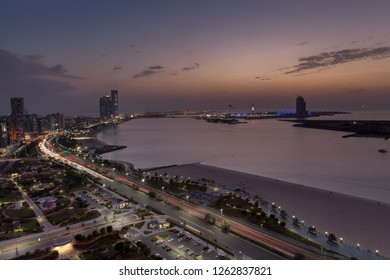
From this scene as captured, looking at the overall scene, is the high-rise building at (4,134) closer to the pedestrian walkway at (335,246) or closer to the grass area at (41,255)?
the grass area at (41,255)

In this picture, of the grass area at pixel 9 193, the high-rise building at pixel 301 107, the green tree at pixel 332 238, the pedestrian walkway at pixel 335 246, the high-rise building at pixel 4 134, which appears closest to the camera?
the pedestrian walkway at pixel 335 246

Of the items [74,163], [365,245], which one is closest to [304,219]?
[365,245]

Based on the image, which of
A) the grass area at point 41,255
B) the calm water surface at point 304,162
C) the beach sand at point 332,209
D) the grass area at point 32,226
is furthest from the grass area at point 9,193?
the beach sand at point 332,209

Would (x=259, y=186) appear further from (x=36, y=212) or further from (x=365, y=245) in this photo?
(x=36, y=212)

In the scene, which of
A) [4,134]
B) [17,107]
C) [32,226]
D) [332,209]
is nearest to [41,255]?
[32,226]

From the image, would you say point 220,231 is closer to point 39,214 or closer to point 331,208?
point 331,208
